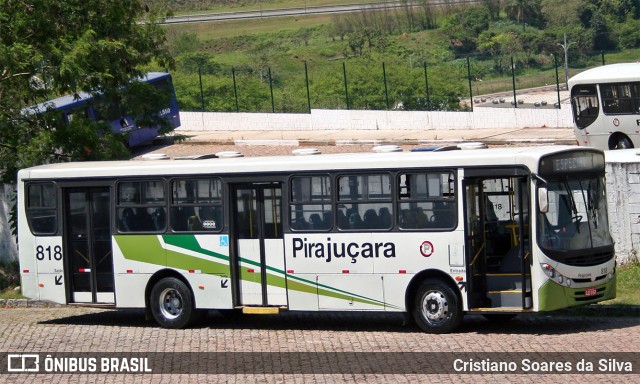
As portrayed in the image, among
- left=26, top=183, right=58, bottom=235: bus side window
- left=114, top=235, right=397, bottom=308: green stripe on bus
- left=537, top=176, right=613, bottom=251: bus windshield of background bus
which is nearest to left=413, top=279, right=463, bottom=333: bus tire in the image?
left=114, top=235, right=397, bottom=308: green stripe on bus

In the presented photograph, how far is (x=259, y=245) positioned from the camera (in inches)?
689

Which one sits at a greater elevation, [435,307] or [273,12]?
[273,12]

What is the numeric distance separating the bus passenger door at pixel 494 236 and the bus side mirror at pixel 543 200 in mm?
264

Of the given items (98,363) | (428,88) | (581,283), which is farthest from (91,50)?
(428,88)

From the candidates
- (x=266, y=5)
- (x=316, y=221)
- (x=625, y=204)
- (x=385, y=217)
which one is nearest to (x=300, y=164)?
(x=316, y=221)

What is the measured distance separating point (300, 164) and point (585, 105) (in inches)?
817

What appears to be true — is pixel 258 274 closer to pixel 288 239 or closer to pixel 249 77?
pixel 288 239

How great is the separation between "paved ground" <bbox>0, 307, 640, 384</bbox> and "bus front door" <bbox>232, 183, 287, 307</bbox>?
0.58 m

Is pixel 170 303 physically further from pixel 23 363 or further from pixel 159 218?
pixel 23 363

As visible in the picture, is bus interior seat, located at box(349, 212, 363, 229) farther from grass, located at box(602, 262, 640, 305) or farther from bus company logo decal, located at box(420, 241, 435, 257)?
grass, located at box(602, 262, 640, 305)

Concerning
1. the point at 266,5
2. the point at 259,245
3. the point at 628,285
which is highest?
the point at 266,5

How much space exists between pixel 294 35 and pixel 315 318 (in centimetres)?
7610

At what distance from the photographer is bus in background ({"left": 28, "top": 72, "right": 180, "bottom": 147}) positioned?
27016 mm

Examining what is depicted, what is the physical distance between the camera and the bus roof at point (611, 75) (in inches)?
1375
